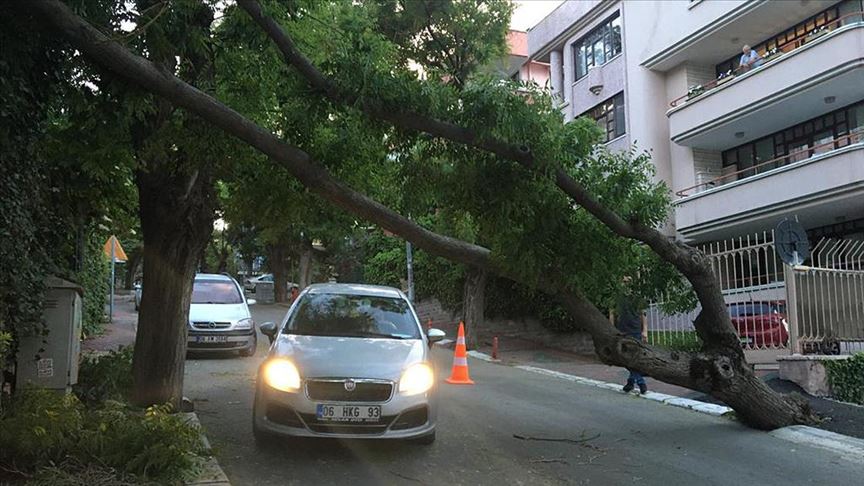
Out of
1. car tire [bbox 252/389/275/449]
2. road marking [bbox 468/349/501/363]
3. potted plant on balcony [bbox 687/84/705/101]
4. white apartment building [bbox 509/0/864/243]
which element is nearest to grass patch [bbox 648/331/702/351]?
road marking [bbox 468/349/501/363]

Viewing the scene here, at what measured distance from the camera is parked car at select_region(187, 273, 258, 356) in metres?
13.1

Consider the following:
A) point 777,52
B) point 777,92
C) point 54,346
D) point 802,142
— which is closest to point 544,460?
point 54,346

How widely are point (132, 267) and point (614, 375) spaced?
50.9 meters

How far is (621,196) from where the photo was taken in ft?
25.3

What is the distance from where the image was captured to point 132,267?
55.4 meters

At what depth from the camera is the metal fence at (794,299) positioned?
10.4 metres

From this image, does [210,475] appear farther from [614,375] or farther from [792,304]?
[614,375]

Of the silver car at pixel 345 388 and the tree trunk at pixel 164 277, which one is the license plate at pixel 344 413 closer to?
the silver car at pixel 345 388

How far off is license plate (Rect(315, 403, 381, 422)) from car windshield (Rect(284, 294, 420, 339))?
1.17 m

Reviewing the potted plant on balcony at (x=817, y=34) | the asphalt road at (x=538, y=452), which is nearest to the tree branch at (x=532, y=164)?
the asphalt road at (x=538, y=452)

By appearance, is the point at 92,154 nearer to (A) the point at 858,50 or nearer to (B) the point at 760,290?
(B) the point at 760,290

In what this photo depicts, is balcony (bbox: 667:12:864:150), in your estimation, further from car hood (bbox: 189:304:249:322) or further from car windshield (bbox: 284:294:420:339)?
car hood (bbox: 189:304:249:322)

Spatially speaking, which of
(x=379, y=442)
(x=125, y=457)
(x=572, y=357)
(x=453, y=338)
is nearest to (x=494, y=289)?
(x=453, y=338)

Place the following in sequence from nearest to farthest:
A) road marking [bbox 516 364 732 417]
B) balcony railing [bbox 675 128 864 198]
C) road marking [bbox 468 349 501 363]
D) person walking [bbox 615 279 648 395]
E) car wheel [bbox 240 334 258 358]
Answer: person walking [bbox 615 279 648 395], road marking [bbox 516 364 732 417], car wheel [bbox 240 334 258 358], road marking [bbox 468 349 501 363], balcony railing [bbox 675 128 864 198]
